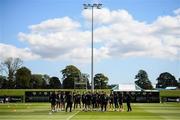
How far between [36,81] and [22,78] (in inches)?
400

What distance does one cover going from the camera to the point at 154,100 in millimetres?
72438

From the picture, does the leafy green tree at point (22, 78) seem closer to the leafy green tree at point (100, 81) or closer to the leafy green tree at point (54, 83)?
the leafy green tree at point (54, 83)

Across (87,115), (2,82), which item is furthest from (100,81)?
(87,115)

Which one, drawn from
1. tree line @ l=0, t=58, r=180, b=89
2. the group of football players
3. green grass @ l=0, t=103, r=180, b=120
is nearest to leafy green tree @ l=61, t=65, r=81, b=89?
tree line @ l=0, t=58, r=180, b=89

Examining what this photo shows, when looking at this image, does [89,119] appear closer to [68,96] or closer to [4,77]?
[68,96]

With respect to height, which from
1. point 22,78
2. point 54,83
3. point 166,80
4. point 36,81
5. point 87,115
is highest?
point 166,80

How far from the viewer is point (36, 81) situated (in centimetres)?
15050

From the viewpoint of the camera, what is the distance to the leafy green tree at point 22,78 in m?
140

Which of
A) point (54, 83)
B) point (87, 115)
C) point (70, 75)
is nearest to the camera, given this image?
point (87, 115)

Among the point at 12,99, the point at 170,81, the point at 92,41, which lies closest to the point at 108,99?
the point at 92,41

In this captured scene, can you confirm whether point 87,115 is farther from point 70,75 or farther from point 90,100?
point 70,75

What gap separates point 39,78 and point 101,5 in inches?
3765

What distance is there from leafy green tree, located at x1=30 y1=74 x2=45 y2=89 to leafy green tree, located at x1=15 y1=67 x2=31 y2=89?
10.6ft

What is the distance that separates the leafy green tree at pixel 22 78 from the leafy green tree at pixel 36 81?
3.23 meters
